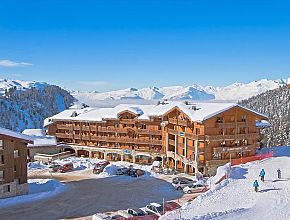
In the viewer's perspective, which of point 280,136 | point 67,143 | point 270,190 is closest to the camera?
point 270,190

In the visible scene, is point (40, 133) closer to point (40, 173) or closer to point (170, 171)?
point (40, 173)

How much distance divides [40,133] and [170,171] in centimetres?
3627

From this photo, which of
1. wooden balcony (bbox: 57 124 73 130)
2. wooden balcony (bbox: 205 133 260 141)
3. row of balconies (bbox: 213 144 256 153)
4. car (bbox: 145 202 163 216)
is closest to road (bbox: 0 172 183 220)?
car (bbox: 145 202 163 216)

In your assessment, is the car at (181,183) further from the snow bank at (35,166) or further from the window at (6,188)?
the snow bank at (35,166)

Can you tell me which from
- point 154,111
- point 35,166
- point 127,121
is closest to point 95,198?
point 35,166

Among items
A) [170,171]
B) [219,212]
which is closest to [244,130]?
[170,171]

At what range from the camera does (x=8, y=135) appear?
41344mm

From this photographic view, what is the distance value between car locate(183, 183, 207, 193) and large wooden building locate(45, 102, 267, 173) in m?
9.17

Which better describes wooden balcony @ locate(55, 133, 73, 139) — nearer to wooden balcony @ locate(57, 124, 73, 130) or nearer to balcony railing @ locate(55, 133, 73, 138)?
balcony railing @ locate(55, 133, 73, 138)

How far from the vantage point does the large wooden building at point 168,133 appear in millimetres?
54156

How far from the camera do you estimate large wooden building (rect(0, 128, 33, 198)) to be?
40.9 m

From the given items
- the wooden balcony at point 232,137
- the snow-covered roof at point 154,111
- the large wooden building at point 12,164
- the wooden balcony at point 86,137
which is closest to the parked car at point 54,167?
the wooden balcony at point 86,137

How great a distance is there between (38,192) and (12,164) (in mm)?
4571

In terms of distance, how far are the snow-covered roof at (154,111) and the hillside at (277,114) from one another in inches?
2202
